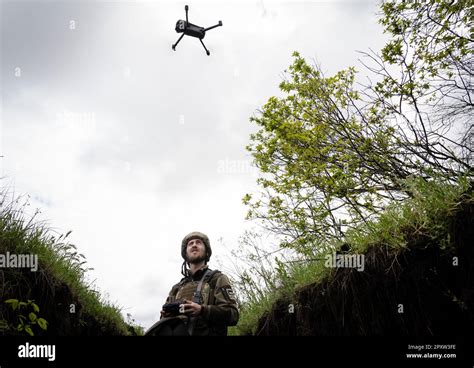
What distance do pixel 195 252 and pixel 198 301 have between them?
2.28 feet

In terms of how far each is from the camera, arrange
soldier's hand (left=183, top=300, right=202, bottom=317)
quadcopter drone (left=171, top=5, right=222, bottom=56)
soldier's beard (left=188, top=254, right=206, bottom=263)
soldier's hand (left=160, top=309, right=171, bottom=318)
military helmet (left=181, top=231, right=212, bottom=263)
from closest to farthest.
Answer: soldier's hand (left=183, top=300, right=202, bottom=317) → soldier's hand (left=160, top=309, right=171, bottom=318) → soldier's beard (left=188, top=254, right=206, bottom=263) → military helmet (left=181, top=231, right=212, bottom=263) → quadcopter drone (left=171, top=5, right=222, bottom=56)

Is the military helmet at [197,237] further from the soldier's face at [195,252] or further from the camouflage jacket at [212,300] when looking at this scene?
the camouflage jacket at [212,300]

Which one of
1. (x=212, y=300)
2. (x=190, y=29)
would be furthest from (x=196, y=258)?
(x=190, y=29)

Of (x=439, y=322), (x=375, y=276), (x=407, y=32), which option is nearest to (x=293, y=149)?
(x=407, y=32)

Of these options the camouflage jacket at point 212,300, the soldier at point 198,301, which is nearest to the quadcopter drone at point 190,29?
the soldier at point 198,301

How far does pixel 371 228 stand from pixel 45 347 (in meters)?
3.17

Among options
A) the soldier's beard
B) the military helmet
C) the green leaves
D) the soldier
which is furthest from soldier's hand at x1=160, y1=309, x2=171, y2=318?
the green leaves

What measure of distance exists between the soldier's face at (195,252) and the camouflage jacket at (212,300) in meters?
0.14

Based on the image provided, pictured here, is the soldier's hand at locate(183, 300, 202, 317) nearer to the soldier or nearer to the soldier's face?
the soldier

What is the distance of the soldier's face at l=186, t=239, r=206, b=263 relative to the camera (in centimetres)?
512

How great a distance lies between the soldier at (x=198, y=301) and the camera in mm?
4359

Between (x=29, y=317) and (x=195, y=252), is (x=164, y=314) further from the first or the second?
(x=29, y=317)

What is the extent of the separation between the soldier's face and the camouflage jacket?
0.46ft

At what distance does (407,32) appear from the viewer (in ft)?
20.3
